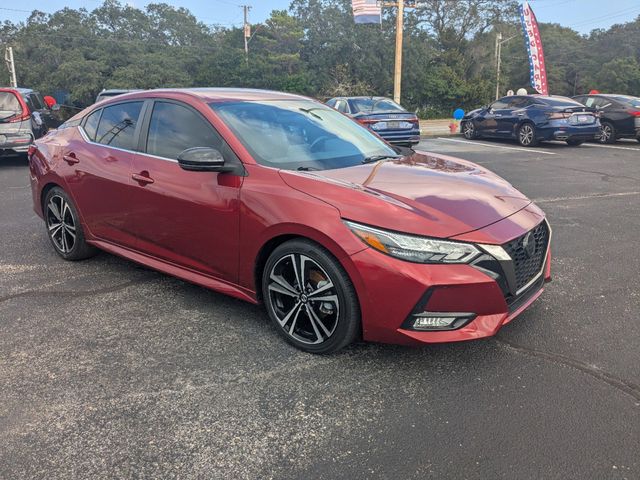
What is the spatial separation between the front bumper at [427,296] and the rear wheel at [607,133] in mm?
15288

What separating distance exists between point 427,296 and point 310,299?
74 cm

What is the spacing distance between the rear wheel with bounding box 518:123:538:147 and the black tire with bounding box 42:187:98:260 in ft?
43.4

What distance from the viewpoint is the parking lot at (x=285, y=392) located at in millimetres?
2400

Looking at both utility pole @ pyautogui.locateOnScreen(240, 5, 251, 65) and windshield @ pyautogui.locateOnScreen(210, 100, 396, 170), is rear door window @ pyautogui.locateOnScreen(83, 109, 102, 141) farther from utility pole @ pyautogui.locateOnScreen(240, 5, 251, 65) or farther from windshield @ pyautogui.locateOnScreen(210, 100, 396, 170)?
utility pole @ pyautogui.locateOnScreen(240, 5, 251, 65)

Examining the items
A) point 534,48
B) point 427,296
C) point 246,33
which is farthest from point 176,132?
point 246,33

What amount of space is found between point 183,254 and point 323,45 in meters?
51.9

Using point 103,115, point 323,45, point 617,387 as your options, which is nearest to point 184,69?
point 323,45

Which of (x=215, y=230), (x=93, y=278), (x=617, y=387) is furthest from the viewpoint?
(x=93, y=278)

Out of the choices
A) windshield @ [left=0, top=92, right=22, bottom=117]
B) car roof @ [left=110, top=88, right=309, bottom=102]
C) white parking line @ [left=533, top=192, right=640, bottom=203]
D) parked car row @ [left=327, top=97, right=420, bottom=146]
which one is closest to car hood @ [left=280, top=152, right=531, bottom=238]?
car roof @ [left=110, top=88, right=309, bottom=102]

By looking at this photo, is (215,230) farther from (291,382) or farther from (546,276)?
(546,276)

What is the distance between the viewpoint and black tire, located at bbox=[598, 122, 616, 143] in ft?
52.6

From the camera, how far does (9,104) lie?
11422 millimetres

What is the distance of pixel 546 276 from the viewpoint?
3.69 metres

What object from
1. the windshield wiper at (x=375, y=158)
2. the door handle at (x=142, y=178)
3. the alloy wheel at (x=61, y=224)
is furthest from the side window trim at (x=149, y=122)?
the alloy wheel at (x=61, y=224)
